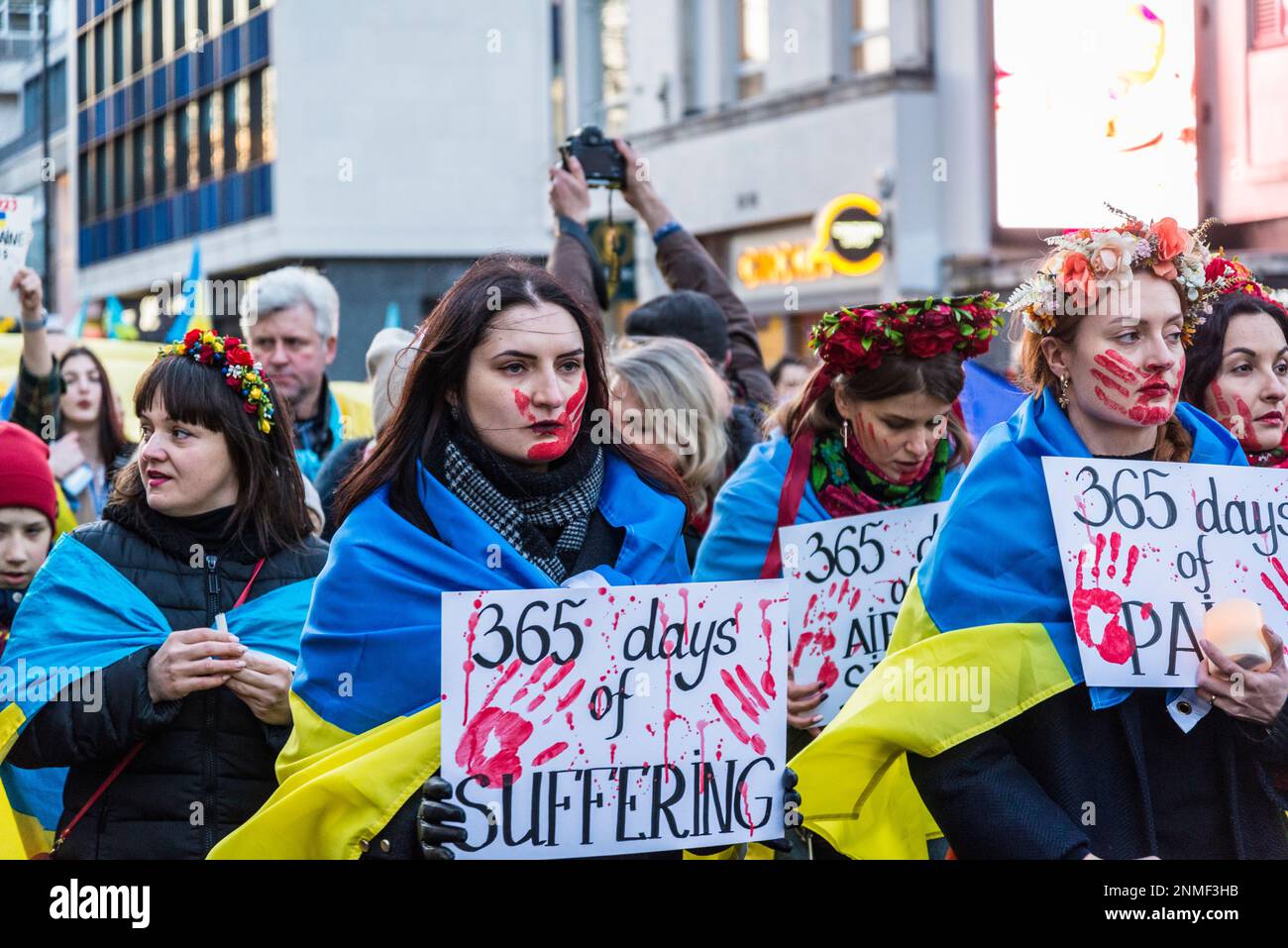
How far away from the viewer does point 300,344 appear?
684cm

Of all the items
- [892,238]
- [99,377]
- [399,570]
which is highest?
[892,238]

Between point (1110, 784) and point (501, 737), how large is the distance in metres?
1.14

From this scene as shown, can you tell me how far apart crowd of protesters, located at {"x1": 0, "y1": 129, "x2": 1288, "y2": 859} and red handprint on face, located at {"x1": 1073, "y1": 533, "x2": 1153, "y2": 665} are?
76 millimetres

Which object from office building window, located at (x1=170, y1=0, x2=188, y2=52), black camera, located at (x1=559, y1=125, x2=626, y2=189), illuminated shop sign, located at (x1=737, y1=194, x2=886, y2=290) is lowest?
black camera, located at (x1=559, y1=125, x2=626, y2=189)

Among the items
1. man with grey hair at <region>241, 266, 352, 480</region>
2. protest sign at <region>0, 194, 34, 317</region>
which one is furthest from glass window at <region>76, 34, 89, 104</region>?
man with grey hair at <region>241, 266, 352, 480</region>

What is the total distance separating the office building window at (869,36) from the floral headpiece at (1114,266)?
15400 millimetres

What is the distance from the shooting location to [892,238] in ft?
60.2

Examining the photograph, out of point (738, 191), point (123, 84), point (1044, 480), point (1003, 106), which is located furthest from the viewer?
point (123, 84)

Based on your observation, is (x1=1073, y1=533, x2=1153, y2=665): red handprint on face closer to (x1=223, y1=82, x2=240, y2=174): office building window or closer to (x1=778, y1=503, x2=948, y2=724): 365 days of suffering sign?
(x1=778, y1=503, x2=948, y2=724): 365 days of suffering sign

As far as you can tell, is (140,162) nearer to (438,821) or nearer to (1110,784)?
(438,821)

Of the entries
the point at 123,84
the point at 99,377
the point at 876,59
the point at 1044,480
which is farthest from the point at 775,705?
the point at 123,84

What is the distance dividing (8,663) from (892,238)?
1476cm

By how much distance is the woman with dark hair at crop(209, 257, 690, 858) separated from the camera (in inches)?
139
